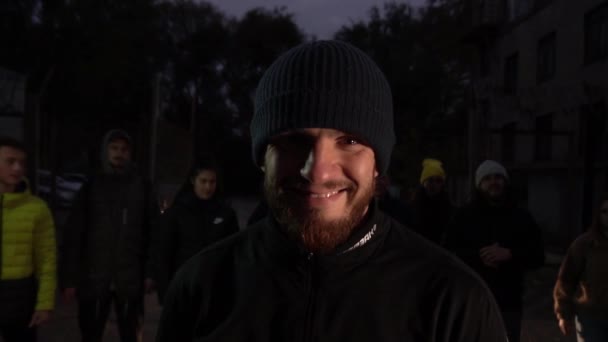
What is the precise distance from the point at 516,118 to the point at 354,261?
54.9ft

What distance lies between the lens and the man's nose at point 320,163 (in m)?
1.43

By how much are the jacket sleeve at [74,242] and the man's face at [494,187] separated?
307 centimetres

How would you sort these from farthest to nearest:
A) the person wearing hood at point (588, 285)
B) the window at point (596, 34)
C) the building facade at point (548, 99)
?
the window at point (596, 34) → the building facade at point (548, 99) → the person wearing hood at point (588, 285)

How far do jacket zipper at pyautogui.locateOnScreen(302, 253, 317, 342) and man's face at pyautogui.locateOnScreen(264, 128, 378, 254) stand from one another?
1.4 inches

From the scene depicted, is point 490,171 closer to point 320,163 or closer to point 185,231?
point 185,231

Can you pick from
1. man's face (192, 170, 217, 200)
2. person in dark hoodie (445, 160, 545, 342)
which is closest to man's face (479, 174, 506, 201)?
person in dark hoodie (445, 160, 545, 342)

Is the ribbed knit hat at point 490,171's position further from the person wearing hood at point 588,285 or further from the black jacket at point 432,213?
the black jacket at point 432,213

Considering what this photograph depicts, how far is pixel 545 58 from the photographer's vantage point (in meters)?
15.3

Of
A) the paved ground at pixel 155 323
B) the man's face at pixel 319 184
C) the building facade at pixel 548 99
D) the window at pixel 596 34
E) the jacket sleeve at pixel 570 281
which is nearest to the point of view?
the man's face at pixel 319 184

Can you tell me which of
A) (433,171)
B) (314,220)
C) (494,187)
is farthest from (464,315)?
(433,171)

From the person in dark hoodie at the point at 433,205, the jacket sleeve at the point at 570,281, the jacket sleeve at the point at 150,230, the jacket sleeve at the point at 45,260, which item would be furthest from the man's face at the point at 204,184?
the jacket sleeve at the point at 570,281

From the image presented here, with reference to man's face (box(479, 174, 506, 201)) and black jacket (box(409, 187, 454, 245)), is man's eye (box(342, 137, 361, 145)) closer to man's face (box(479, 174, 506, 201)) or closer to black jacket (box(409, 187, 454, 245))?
man's face (box(479, 174, 506, 201))

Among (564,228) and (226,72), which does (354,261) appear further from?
(226,72)

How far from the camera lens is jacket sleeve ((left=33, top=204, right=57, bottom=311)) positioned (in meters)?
3.67
